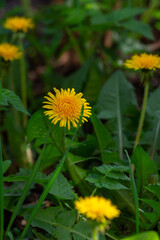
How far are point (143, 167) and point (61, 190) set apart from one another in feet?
0.99

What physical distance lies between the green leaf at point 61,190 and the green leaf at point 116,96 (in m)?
0.63

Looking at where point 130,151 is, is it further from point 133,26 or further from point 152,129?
point 133,26

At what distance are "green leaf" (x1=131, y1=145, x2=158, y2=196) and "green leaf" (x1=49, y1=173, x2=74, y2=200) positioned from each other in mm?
254

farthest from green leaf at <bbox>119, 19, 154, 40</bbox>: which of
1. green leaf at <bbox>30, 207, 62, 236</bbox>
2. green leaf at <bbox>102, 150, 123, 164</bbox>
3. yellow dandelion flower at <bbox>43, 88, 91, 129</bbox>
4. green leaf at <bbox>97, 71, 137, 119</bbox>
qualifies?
green leaf at <bbox>30, 207, 62, 236</bbox>

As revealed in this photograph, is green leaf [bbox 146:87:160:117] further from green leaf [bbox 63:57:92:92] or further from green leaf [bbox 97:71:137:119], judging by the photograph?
green leaf [bbox 63:57:92:92]

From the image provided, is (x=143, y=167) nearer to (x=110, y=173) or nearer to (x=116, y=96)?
(x=110, y=173)

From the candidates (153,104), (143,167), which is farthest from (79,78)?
(143,167)

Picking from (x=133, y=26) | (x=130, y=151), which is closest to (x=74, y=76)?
(x=133, y=26)

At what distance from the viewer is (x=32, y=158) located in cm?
169

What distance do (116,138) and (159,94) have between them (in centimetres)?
33

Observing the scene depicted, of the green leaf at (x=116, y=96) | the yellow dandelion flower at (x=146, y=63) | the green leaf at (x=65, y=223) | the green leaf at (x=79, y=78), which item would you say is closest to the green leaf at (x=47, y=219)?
the green leaf at (x=65, y=223)

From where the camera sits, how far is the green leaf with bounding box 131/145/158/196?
1.08 meters

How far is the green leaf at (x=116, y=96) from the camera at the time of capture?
5.21 ft

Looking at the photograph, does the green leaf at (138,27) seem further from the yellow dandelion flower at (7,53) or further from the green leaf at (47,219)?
the green leaf at (47,219)
